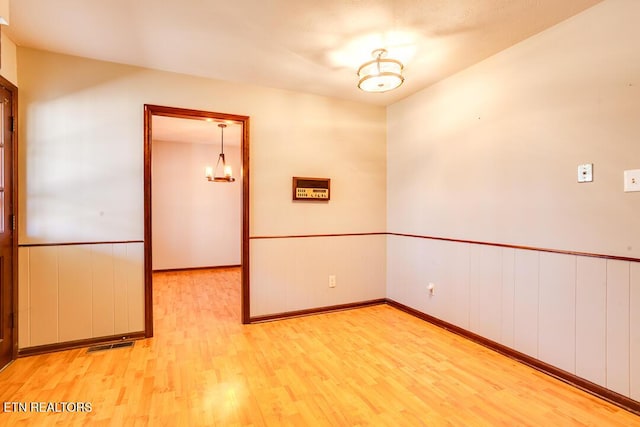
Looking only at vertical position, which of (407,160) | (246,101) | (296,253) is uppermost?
(246,101)

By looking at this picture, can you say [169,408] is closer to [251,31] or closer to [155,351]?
[155,351]

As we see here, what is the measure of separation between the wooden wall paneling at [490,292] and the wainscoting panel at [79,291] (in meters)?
3.03

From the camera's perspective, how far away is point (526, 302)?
233cm

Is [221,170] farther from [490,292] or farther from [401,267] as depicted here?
[490,292]

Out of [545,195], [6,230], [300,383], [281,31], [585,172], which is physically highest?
[281,31]

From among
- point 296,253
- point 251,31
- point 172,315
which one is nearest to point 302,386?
point 296,253

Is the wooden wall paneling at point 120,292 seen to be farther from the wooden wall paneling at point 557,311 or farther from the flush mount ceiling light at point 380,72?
the wooden wall paneling at point 557,311

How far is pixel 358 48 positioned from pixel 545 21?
50.6 inches

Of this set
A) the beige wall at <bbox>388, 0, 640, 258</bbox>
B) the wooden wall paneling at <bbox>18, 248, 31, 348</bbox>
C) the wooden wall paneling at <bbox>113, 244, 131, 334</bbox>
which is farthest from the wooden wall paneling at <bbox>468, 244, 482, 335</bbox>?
the wooden wall paneling at <bbox>18, 248, 31, 348</bbox>

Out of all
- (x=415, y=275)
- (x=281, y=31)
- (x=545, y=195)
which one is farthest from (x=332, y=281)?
(x=281, y=31)

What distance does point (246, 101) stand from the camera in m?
3.17

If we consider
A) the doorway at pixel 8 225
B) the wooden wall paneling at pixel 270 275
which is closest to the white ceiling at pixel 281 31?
the doorway at pixel 8 225

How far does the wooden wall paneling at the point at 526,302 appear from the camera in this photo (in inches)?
89.4

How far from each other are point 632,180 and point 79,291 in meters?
4.03
